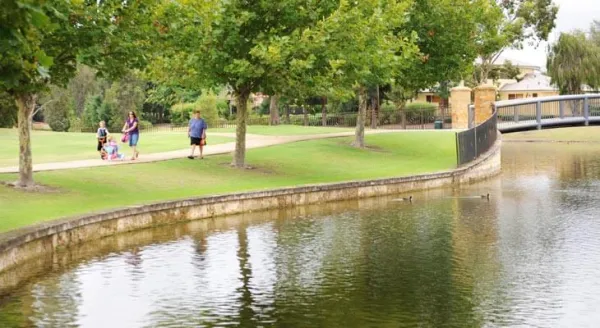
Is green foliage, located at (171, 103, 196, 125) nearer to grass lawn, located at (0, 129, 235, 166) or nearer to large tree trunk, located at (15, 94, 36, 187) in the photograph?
grass lawn, located at (0, 129, 235, 166)

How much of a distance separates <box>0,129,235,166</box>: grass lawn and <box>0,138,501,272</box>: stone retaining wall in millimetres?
9279

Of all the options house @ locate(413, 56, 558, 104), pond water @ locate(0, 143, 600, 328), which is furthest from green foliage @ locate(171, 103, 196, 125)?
pond water @ locate(0, 143, 600, 328)

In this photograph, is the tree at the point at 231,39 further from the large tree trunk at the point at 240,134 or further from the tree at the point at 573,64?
the tree at the point at 573,64

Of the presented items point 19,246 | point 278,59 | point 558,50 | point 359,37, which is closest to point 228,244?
point 19,246

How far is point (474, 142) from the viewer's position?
36.7 meters

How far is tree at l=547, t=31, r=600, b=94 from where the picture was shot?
78.7 m

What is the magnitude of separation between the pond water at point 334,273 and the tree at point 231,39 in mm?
5640

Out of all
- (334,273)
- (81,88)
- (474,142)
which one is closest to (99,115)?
(81,88)

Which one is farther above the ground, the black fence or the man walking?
the man walking

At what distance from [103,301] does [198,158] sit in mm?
18238

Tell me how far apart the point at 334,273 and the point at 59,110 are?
224 ft

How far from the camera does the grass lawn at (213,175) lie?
20.9 meters

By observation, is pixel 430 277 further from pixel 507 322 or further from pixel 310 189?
pixel 310 189

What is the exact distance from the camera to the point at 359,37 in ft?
96.5
